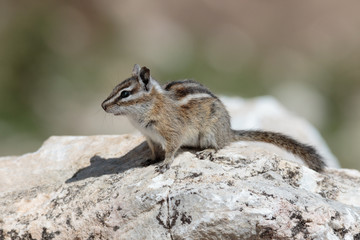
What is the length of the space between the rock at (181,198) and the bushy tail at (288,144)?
226mm

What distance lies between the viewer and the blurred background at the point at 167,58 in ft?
43.7

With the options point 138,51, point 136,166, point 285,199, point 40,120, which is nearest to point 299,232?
point 285,199

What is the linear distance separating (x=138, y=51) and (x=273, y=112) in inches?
312

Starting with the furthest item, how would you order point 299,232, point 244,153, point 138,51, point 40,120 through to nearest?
point 138,51, point 40,120, point 244,153, point 299,232

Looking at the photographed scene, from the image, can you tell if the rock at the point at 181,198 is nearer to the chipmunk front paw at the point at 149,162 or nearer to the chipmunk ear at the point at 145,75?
the chipmunk front paw at the point at 149,162

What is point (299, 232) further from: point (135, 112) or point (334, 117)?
point (334, 117)

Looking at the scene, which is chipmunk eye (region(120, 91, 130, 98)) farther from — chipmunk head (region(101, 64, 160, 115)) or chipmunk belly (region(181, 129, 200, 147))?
chipmunk belly (region(181, 129, 200, 147))

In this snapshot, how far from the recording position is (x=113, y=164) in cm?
555

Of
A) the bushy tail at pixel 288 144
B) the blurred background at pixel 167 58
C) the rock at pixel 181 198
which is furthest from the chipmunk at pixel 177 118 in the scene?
the blurred background at pixel 167 58

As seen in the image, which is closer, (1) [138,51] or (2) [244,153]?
(2) [244,153]

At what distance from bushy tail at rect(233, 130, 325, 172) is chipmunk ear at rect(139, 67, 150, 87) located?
1.26 meters

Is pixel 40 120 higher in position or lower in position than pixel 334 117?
lower

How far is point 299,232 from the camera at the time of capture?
13.1 ft

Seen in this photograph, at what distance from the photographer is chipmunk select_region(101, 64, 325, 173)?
17.2 feet
